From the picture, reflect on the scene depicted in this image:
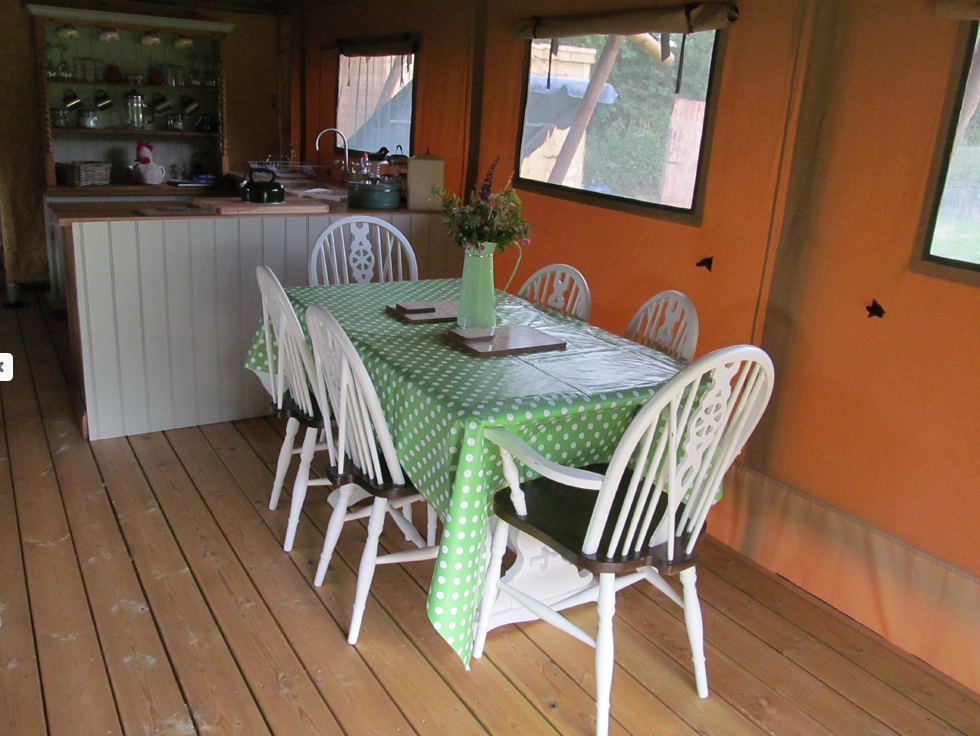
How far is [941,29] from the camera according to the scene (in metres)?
2.32

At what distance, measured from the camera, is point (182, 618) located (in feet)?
7.80

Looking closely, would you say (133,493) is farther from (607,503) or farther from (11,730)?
(607,503)

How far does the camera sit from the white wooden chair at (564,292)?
306 cm

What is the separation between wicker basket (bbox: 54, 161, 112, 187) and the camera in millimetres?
5430

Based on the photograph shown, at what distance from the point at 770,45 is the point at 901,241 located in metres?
0.85

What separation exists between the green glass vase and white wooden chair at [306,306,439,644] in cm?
50

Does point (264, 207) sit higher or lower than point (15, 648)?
higher

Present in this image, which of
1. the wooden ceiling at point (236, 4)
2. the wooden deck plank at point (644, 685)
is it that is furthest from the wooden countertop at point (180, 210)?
the wooden ceiling at point (236, 4)

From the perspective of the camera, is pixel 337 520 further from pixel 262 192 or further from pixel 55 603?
pixel 262 192

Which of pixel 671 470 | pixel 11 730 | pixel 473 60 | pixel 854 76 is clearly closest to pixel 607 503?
pixel 671 470

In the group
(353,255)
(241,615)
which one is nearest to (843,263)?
(353,255)

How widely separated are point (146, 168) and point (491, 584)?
4.67 m

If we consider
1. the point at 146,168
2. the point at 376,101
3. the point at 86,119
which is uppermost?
the point at 376,101

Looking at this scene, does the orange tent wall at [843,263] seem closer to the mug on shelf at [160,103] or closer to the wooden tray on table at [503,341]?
the wooden tray on table at [503,341]
